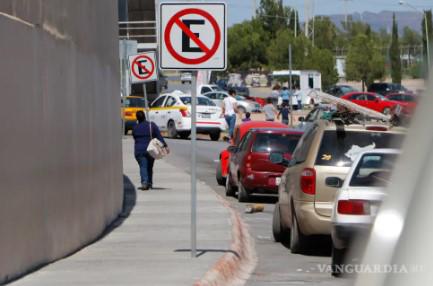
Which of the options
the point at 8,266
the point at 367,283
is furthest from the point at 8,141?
the point at 367,283

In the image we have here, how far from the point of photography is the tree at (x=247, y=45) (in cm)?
10562

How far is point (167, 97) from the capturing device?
41.9 m

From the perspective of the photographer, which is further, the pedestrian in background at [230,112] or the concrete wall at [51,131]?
the pedestrian in background at [230,112]

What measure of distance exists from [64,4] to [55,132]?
179cm

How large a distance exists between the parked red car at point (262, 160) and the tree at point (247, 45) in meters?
A: 84.6

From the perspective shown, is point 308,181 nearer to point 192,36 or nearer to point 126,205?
point 192,36

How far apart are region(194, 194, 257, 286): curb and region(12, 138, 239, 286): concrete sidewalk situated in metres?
0.08

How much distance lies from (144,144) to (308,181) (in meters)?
9.89

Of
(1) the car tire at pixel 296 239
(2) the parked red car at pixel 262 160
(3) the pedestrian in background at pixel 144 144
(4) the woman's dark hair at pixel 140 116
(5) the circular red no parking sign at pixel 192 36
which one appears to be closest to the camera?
(5) the circular red no parking sign at pixel 192 36

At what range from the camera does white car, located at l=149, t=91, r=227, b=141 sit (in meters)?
39.8

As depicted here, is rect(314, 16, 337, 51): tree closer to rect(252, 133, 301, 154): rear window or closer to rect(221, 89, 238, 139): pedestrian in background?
rect(221, 89, 238, 139): pedestrian in background

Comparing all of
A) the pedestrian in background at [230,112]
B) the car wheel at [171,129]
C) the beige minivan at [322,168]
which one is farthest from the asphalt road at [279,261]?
the car wheel at [171,129]

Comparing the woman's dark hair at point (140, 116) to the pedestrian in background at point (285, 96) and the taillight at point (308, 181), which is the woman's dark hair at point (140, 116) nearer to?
the taillight at point (308, 181)

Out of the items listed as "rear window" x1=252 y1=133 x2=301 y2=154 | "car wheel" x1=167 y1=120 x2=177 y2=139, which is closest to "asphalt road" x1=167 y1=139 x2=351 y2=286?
"rear window" x1=252 y1=133 x2=301 y2=154
